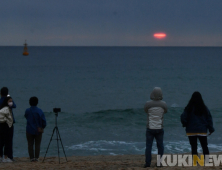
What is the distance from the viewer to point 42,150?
14.5 m

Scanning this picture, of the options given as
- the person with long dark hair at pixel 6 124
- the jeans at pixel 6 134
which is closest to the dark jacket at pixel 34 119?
the person with long dark hair at pixel 6 124

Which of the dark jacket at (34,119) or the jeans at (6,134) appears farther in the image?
the jeans at (6,134)

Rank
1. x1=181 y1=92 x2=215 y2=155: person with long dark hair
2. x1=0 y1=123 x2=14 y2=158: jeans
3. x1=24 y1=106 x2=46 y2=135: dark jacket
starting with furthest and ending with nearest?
x1=0 y1=123 x2=14 y2=158: jeans < x1=24 y1=106 x2=46 y2=135: dark jacket < x1=181 y1=92 x2=215 y2=155: person with long dark hair

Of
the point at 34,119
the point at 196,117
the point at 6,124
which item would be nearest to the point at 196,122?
the point at 196,117

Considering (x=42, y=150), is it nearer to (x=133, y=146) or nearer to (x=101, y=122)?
(x=133, y=146)

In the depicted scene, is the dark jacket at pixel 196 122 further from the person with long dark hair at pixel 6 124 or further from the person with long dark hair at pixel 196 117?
the person with long dark hair at pixel 6 124

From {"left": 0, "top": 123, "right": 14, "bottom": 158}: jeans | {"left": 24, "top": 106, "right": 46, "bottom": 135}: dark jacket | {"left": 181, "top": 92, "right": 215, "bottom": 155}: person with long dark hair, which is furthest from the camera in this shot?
{"left": 0, "top": 123, "right": 14, "bottom": 158}: jeans

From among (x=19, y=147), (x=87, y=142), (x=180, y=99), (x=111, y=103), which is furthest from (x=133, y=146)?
(x=180, y=99)

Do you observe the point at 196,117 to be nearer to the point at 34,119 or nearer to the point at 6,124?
the point at 34,119

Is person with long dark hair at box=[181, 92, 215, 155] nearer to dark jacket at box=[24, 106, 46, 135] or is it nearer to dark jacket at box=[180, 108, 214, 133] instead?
dark jacket at box=[180, 108, 214, 133]

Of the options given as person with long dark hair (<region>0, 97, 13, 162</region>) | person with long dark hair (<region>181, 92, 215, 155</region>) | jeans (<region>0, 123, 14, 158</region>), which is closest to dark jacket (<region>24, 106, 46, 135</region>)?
person with long dark hair (<region>0, 97, 13, 162</region>)

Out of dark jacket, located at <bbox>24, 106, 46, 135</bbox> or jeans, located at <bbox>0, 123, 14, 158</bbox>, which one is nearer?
dark jacket, located at <bbox>24, 106, 46, 135</bbox>

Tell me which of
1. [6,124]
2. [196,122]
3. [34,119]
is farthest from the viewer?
[6,124]

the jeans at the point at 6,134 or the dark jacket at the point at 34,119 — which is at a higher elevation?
the dark jacket at the point at 34,119
